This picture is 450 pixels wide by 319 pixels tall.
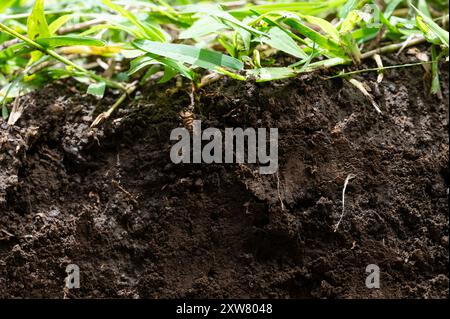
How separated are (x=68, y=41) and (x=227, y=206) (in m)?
0.46

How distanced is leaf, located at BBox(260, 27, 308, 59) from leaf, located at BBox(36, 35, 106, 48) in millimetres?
331

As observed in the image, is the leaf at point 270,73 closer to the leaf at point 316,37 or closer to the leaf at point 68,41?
the leaf at point 316,37

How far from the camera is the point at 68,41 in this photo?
3.20ft

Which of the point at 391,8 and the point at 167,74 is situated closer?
the point at 167,74

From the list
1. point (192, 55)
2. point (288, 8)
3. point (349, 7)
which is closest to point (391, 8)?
point (349, 7)

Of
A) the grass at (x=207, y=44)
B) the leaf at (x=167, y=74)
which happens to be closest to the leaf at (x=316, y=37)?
the grass at (x=207, y=44)

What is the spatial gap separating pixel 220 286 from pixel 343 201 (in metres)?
0.29

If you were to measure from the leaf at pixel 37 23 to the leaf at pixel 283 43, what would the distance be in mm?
452

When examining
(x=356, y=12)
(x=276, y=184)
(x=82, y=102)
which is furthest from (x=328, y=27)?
(x=82, y=102)

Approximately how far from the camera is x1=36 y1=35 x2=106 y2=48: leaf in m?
0.96

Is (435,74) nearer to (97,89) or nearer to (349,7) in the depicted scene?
(349,7)

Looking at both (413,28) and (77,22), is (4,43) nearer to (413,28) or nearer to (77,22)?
(77,22)

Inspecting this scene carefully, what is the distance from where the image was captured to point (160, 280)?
92 cm
